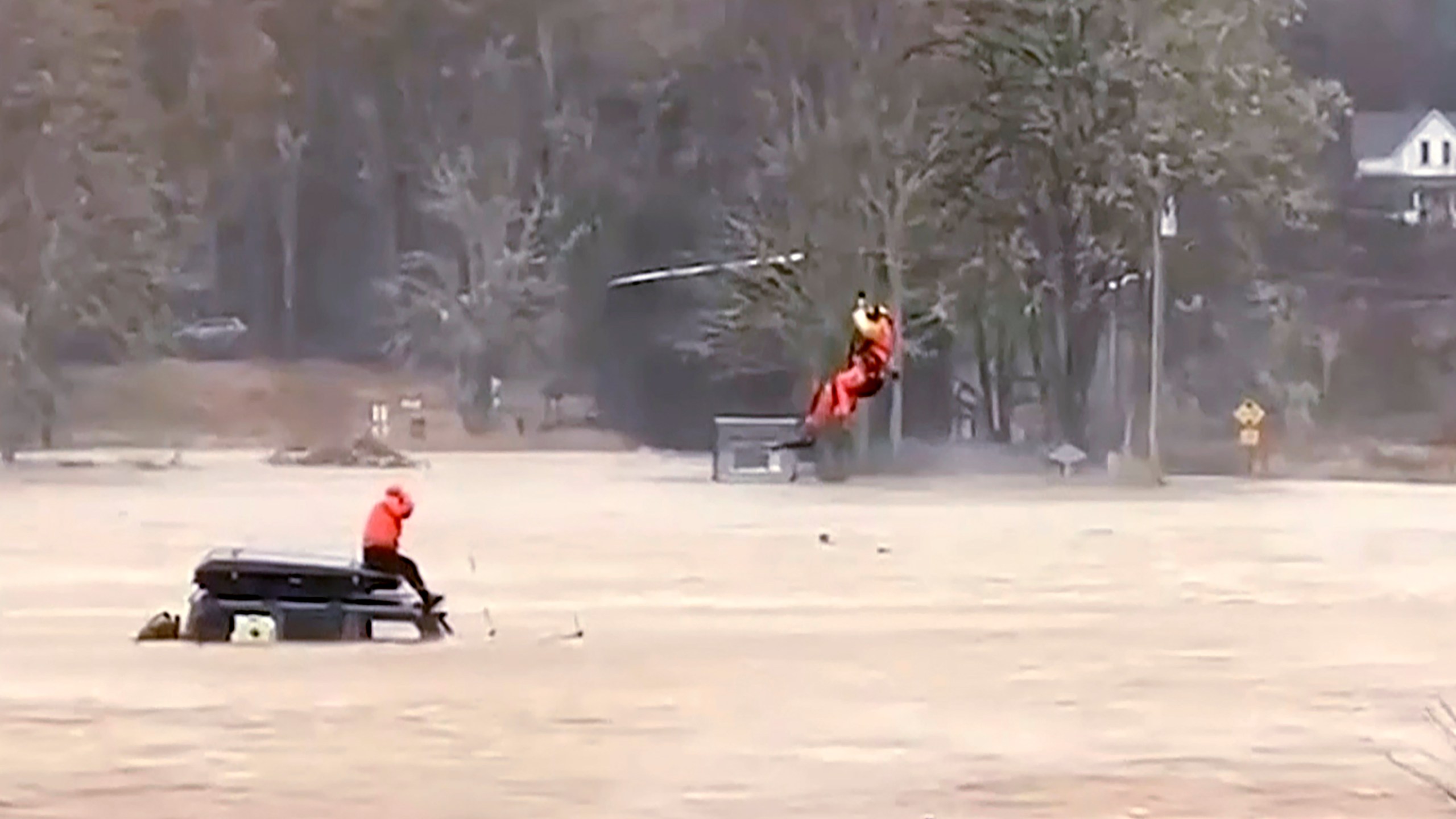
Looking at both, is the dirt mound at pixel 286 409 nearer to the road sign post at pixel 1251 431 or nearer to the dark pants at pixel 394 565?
the dark pants at pixel 394 565

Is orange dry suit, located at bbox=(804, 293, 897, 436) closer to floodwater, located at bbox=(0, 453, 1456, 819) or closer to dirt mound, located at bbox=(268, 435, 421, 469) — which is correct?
floodwater, located at bbox=(0, 453, 1456, 819)

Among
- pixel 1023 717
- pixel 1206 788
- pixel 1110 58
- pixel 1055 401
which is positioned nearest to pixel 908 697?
pixel 1023 717

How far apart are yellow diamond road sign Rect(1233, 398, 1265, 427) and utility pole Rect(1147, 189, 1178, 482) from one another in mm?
91

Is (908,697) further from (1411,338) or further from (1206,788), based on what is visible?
(1411,338)

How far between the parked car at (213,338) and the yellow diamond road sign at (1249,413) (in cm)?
92

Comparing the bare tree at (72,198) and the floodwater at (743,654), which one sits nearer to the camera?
the floodwater at (743,654)

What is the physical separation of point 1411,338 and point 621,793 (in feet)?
3.45

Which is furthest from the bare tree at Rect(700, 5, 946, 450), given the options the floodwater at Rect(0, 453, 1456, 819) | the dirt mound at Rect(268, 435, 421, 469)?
the dirt mound at Rect(268, 435, 421, 469)

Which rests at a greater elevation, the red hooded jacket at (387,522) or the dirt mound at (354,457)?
the dirt mound at (354,457)

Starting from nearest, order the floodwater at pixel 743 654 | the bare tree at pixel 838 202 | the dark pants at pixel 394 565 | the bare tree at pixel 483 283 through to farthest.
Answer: the floodwater at pixel 743 654, the dark pants at pixel 394 565, the bare tree at pixel 838 202, the bare tree at pixel 483 283

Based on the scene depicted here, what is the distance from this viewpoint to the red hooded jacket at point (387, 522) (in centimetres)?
161

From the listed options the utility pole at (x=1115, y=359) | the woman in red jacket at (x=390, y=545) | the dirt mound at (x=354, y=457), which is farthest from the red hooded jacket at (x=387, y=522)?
the utility pole at (x=1115, y=359)

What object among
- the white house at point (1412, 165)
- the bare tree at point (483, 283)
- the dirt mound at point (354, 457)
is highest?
the white house at point (1412, 165)

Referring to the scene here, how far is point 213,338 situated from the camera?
1.91 metres
